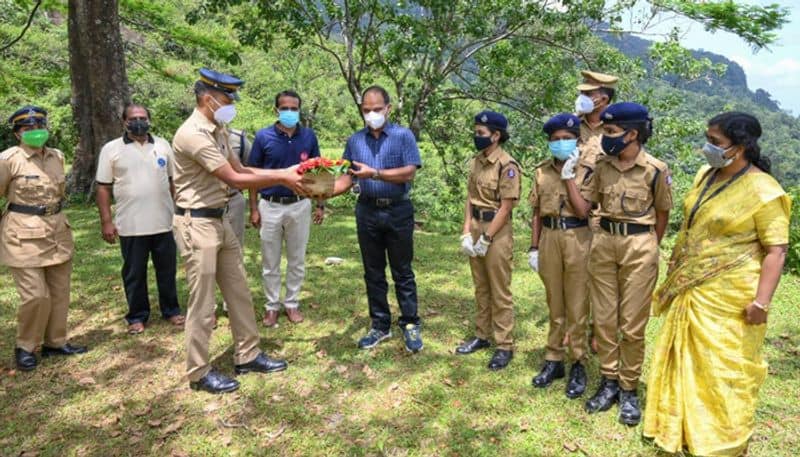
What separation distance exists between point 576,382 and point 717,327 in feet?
3.97

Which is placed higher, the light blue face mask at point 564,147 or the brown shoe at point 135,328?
the light blue face mask at point 564,147

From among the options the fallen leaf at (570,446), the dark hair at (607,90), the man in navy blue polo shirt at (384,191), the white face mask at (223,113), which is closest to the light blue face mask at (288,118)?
the man in navy blue polo shirt at (384,191)

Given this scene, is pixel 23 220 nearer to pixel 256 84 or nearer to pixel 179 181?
pixel 179 181

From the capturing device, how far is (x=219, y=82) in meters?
3.97

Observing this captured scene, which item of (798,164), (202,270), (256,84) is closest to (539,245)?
(202,270)

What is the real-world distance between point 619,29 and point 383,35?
3.57 metres

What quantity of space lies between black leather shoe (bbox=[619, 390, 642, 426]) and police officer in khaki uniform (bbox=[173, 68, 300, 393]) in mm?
2873

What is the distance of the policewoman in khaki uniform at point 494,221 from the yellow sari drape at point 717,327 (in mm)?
1321

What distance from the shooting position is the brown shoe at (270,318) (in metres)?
5.44

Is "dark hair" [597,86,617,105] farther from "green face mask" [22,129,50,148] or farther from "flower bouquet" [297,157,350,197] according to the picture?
"green face mask" [22,129,50,148]

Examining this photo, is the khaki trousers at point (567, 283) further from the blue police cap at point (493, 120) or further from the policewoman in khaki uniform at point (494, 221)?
the blue police cap at point (493, 120)

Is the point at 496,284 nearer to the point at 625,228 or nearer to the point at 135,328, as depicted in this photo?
the point at 625,228

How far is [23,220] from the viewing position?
4391 millimetres

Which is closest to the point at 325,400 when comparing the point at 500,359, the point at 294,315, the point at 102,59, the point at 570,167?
the point at 500,359
